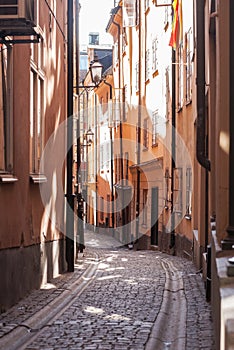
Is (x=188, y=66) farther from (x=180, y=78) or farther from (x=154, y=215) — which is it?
(x=154, y=215)

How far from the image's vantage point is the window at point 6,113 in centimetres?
938

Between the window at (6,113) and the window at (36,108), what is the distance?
164 cm

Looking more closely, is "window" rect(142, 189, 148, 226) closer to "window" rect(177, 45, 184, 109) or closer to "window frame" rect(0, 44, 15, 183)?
"window" rect(177, 45, 184, 109)

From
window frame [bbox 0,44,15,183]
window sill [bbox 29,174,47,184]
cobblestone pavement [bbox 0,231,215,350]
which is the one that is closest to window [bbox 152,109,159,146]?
cobblestone pavement [bbox 0,231,215,350]

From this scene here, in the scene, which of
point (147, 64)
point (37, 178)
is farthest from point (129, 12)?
point (37, 178)

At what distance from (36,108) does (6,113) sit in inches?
86.7

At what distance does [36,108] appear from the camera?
11836mm

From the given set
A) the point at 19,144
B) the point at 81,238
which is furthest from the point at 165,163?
the point at 19,144

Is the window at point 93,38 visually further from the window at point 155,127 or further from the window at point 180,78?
the window at point 180,78

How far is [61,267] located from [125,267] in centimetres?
230

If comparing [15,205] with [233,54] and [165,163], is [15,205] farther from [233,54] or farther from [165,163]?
[165,163]

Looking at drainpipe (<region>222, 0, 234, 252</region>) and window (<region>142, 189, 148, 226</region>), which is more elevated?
drainpipe (<region>222, 0, 234, 252</region>)

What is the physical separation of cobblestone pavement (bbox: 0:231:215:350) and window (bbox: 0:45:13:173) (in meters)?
1.93

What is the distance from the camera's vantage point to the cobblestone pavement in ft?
23.8
